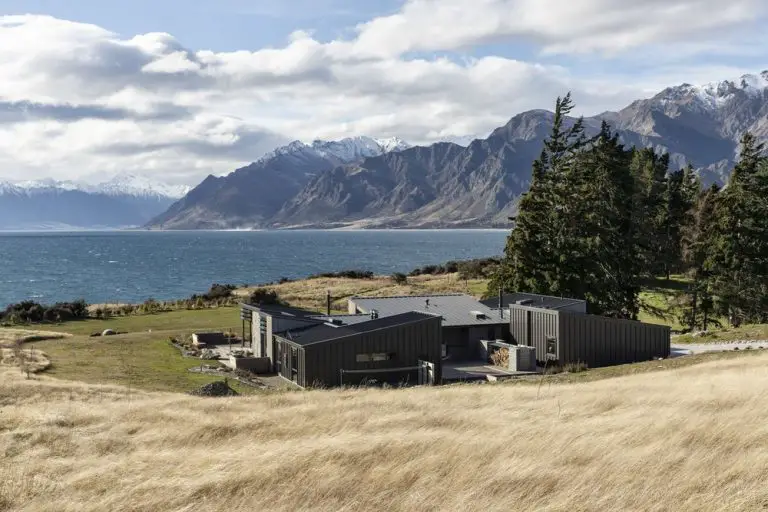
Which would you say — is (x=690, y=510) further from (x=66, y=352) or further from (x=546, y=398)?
(x=66, y=352)

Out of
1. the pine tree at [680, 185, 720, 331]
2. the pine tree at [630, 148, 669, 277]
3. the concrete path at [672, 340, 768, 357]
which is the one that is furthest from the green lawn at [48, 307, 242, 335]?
the pine tree at [630, 148, 669, 277]

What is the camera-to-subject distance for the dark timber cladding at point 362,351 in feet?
116

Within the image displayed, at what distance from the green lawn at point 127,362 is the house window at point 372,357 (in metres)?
6.52

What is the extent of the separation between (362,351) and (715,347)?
2216 centimetres

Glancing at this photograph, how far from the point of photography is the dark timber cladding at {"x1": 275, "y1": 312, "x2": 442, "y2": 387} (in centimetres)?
3534

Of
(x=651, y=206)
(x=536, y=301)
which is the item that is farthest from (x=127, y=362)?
(x=651, y=206)

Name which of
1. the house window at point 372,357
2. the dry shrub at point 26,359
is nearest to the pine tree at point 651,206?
the house window at point 372,357

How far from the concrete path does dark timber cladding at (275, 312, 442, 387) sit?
1591 cm

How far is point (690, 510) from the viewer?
8492 millimetres

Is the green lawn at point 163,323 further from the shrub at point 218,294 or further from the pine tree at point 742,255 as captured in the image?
the pine tree at point 742,255

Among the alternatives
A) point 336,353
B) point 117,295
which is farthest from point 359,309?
point 117,295

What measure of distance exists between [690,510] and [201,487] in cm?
694

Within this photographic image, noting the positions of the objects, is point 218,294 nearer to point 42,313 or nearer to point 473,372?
point 42,313

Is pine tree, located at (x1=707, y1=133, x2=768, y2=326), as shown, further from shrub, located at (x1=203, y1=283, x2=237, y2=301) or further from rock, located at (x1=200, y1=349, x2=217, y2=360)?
shrub, located at (x1=203, y1=283, x2=237, y2=301)
